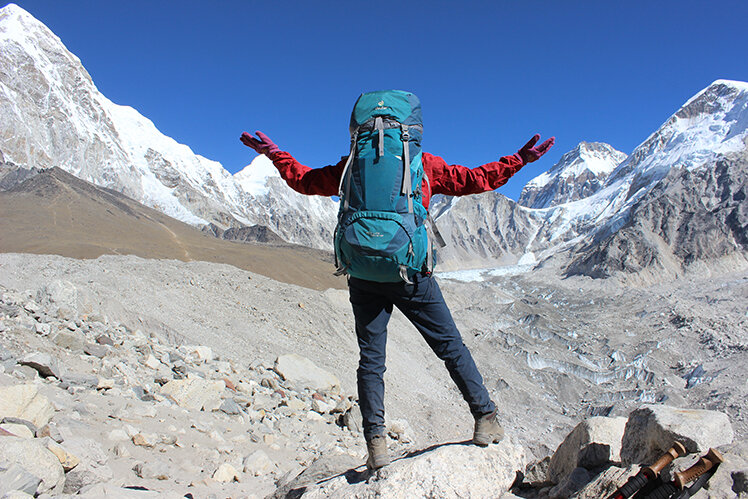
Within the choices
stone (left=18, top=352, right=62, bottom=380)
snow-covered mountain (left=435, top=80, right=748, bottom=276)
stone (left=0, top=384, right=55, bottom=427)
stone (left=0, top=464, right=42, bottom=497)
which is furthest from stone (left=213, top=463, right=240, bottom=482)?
snow-covered mountain (left=435, top=80, right=748, bottom=276)

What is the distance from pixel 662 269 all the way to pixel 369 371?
88040mm

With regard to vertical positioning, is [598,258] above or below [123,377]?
above

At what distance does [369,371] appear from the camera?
3674 millimetres

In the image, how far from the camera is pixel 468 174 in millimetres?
3637

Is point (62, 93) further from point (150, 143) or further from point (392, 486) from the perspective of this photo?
point (392, 486)

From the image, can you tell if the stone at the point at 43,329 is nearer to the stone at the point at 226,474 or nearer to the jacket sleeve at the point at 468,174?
the stone at the point at 226,474

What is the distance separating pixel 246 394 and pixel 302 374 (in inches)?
103

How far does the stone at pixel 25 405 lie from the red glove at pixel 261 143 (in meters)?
3.06

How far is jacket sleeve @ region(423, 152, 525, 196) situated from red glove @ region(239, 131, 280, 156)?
1.28m

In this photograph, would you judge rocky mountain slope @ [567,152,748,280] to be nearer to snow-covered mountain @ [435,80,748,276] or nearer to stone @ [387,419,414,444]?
snow-covered mountain @ [435,80,748,276]

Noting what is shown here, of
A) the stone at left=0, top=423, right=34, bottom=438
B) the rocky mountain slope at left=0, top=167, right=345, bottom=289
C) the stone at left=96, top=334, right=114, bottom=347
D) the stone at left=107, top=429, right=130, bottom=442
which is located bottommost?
the stone at left=107, top=429, right=130, bottom=442

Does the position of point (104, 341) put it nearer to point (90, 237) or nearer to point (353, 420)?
point (353, 420)

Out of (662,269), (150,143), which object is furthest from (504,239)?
(150,143)

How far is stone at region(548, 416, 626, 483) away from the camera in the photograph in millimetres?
4242
